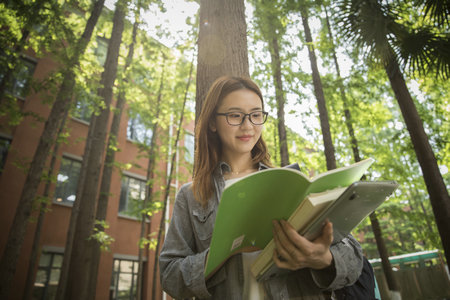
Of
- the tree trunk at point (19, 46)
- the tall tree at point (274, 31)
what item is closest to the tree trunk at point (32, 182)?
the tree trunk at point (19, 46)

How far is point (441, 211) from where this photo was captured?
4.62 metres

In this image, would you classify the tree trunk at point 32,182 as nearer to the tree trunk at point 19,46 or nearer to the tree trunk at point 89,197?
the tree trunk at point 89,197

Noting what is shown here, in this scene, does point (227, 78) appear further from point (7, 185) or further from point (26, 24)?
point (7, 185)

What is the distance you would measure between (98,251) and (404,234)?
25865 millimetres

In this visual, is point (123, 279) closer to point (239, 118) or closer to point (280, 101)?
point (280, 101)

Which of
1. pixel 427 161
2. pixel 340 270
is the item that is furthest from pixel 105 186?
pixel 340 270

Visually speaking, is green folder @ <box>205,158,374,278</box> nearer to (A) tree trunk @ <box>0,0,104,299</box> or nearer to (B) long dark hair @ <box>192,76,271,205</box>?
(B) long dark hair @ <box>192,76,271,205</box>

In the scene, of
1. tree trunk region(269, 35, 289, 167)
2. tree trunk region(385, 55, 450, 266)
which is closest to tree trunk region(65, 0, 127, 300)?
tree trunk region(269, 35, 289, 167)

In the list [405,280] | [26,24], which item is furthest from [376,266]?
[26,24]

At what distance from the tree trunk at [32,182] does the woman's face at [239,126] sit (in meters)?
5.63

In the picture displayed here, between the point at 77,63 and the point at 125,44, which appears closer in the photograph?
the point at 77,63

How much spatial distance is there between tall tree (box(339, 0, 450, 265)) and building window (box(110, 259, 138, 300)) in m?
11.3

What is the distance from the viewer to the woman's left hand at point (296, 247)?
971mm

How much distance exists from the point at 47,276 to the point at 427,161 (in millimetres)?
11700
